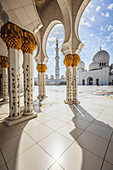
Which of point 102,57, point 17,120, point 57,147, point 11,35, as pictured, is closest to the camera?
point 57,147

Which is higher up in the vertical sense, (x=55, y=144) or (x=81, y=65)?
(x=81, y=65)

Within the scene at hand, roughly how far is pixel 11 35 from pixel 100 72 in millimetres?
28914

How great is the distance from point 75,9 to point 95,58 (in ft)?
99.7

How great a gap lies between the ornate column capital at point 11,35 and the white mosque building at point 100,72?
93.5 ft

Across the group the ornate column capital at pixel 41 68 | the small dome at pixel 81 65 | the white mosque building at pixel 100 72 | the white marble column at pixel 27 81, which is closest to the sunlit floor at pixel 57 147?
the white marble column at pixel 27 81

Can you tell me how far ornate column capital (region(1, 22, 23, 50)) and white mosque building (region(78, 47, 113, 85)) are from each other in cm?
2849

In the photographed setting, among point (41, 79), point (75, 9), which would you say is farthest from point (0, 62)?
point (75, 9)

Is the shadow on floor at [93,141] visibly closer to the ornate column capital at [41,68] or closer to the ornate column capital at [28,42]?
the ornate column capital at [28,42]

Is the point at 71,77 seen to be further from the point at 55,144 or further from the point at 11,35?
the point at 55,144

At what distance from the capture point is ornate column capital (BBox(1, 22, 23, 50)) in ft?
7.32

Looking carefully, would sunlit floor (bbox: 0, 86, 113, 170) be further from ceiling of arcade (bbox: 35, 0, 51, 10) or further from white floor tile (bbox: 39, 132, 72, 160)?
ceiling of arcade (bbox: 35, 0, 51, 10)

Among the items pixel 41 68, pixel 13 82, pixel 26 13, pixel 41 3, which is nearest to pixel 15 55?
pixel 13 82

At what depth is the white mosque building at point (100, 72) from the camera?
2492 cm

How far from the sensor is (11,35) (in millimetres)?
2271
